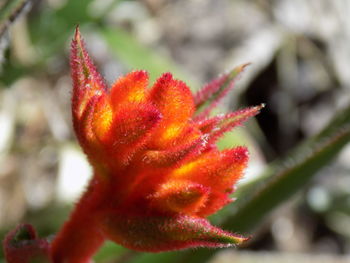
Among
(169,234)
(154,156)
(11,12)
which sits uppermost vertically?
(11,12)

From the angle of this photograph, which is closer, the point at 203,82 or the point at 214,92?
the point at 214,92

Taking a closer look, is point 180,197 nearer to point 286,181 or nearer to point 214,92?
point 214,92

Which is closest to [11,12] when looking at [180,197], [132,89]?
[132,89]

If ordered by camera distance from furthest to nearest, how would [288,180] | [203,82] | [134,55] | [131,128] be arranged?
[203,82] → [134,55] → [288,180] → [131,128]

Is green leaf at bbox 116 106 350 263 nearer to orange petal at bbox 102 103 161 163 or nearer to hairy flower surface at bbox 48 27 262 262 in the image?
hairy flower surface at bbox 48 27 262 262

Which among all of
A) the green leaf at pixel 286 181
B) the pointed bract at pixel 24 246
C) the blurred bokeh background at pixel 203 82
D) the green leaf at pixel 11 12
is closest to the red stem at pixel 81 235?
the pointed bract at pixel 24 246

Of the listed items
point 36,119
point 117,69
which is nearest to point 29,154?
point 36,119

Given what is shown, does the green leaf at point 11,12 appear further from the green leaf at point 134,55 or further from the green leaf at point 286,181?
the green leaf at point 134,55
